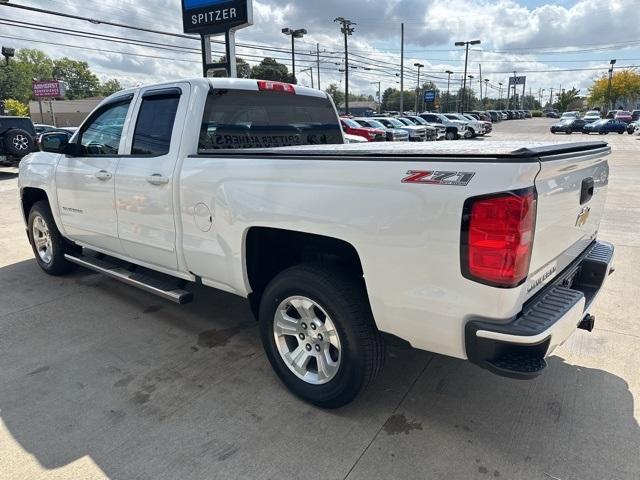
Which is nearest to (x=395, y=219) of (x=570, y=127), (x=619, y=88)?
(x=570, y=127)

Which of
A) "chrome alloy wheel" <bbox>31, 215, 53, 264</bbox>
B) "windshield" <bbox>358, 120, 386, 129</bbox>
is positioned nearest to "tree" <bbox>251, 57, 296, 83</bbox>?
"windshield" <bbox>358, 120, 386, 129</bbox>

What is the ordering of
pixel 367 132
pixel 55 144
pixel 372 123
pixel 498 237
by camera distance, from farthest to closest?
1. pixel 372 123
2. pixel 367 132
3. pixel 55 144
4. pixel 498 237

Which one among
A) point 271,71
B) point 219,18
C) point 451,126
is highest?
point 271,71

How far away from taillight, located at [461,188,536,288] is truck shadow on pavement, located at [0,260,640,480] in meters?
0.74

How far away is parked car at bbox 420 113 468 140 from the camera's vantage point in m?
32.1

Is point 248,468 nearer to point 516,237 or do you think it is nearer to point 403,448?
point 403,448

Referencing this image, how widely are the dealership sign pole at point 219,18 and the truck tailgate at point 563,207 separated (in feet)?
30.4

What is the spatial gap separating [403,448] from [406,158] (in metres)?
1.54

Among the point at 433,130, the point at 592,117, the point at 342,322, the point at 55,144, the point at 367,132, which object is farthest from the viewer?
the point at 592,117

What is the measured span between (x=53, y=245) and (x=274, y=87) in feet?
10.1

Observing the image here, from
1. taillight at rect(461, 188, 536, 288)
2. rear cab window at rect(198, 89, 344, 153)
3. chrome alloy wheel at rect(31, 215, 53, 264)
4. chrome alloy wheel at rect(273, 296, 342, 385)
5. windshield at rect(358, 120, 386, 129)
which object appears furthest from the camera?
windshield at rect(358, 120, 386, 129)

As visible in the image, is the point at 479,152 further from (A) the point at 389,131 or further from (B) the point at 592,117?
(B) the point at 592,117

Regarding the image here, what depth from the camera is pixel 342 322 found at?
265cm

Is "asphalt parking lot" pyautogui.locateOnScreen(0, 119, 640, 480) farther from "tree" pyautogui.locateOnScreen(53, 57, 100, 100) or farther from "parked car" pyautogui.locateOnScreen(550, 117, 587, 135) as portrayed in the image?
"tree" pyautogui.locateOnScreen(53, 57, 100, 100)
